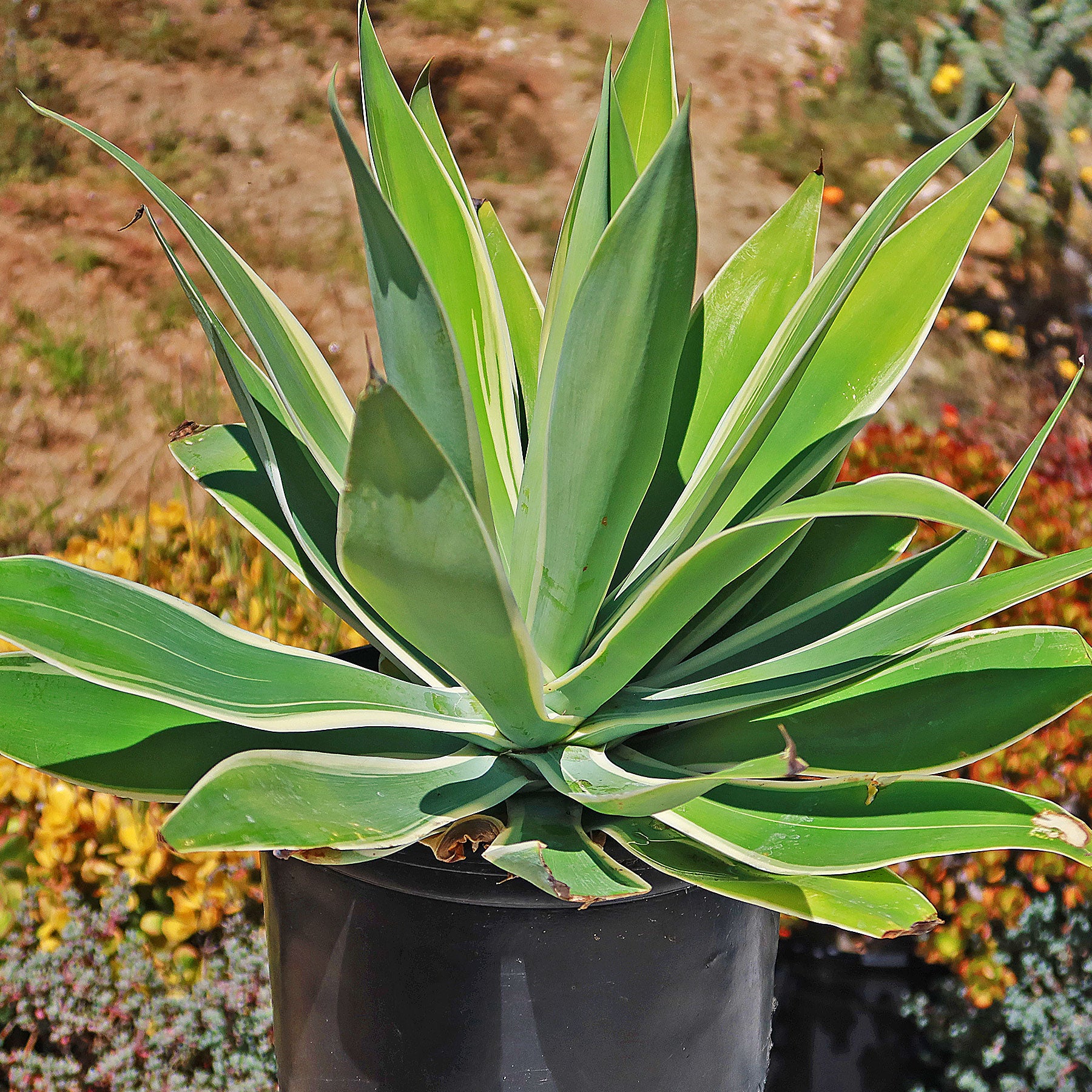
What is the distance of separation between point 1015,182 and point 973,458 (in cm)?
196

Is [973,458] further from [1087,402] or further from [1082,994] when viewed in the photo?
[1087,402]

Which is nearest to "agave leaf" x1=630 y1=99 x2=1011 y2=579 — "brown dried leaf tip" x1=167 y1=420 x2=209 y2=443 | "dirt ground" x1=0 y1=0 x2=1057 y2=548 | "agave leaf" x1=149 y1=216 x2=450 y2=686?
"agave leaf" x1=149 y1=216 x2=450 y2=686

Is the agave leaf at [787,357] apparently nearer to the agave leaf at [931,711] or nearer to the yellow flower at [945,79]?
the agave leaf at [931,711]

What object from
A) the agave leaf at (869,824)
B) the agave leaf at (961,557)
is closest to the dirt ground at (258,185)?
the agave leaf at (961,557)

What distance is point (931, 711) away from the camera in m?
0.89

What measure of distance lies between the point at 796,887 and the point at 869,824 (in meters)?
0.09

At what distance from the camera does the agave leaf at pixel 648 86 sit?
101 centimetres

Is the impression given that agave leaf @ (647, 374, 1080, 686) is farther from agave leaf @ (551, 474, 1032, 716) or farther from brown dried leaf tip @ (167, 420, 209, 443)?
brown dried leaf tip @ (167, 420, 209, 443)

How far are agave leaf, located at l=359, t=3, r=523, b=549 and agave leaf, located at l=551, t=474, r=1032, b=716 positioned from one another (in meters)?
0.19

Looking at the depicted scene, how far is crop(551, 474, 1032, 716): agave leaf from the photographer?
70 cm

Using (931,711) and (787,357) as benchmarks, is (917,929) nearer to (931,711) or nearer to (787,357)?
(931,711)

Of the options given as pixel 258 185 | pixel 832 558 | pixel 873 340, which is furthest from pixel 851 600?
pixel 258 185

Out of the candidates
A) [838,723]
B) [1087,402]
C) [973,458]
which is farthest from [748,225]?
[838,723]

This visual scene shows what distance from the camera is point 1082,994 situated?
1590 millimetres
